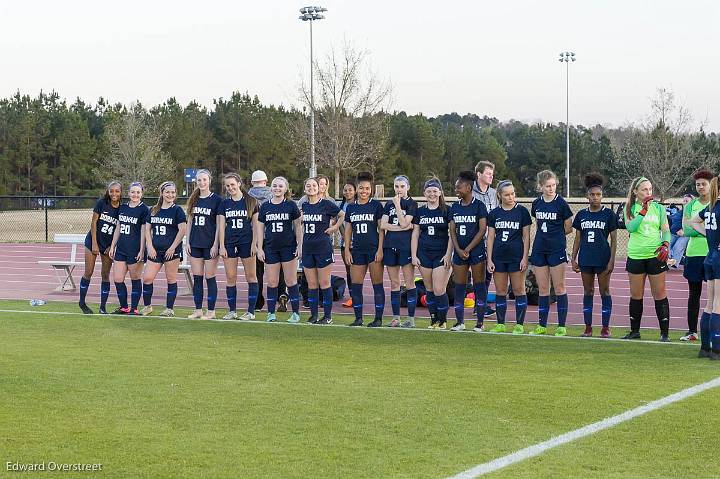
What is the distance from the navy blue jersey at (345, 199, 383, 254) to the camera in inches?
506

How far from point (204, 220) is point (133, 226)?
117cm

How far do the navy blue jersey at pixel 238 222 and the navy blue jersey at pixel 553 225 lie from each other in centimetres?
412

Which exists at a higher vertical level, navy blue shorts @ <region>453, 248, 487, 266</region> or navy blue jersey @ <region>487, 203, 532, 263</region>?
navy blue jersey @ <region>487, 203, 532, 263</region>

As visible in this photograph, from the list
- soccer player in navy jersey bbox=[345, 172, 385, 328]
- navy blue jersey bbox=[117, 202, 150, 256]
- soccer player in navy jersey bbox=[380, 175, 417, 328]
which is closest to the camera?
soccer player in navy jersey bbox=[380, 175, 417, 328]

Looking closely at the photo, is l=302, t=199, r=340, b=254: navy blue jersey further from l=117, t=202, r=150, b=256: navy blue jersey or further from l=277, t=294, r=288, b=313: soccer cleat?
l=117, t=202, r=150, b=256: navy blue jersey

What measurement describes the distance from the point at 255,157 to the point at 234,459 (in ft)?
227

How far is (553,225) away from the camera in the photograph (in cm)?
1193

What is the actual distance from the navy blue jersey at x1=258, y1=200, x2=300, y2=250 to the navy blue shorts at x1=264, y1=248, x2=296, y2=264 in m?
0.06

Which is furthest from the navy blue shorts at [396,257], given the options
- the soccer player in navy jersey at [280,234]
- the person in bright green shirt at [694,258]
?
the person in bright green shirt at [694,258]

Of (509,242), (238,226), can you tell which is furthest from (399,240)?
(238,226)

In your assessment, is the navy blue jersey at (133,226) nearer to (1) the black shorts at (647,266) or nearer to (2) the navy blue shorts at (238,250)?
(2) the navy blue shorts at (238,250)

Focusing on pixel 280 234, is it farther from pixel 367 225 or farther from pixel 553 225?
pixel 553 225

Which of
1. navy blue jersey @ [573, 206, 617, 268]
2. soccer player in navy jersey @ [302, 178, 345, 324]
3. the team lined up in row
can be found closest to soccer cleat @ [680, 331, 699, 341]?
the team lined up in row

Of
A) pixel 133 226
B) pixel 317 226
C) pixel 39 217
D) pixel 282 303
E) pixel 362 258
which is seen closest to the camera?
pixel 362 258
